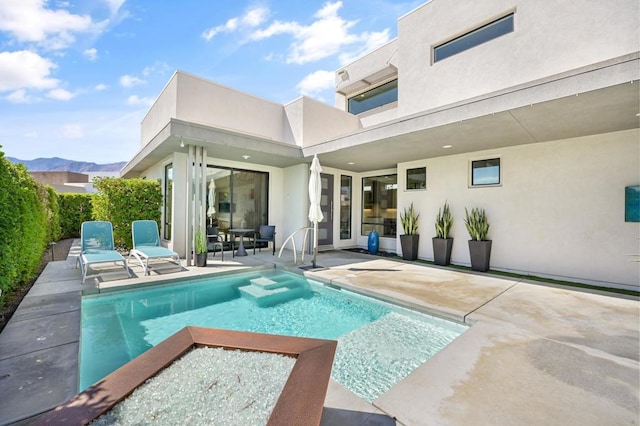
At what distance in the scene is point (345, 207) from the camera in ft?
37.0

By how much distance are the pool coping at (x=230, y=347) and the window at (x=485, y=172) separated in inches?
280

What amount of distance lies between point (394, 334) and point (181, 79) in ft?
Result: 33.3

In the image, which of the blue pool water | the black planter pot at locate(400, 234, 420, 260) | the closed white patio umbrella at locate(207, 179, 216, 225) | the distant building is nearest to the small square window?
the black planter pot at locate(400, 234, 420, 260)

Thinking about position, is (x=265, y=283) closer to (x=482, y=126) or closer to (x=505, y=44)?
(x=482, y=126)

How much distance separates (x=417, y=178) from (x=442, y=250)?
2500mm

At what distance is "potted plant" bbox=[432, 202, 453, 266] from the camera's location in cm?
784

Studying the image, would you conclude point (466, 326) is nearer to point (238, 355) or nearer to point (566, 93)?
point (238, 355)

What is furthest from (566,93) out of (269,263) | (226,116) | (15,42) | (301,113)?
(15,42)

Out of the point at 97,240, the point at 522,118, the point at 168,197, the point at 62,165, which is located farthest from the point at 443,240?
the point at 62,165

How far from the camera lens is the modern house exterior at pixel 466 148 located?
5391 mm

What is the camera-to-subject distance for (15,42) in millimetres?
7758

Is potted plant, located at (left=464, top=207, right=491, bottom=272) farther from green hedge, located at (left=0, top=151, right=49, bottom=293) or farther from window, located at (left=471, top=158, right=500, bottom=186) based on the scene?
green hedge, located at (left=0, top=151, right=49, bottom=293)

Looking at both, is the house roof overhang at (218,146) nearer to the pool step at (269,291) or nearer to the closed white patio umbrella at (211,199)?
the closed white patio umbrella at (211,199)

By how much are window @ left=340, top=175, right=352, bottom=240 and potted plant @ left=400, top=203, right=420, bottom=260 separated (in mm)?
2708
